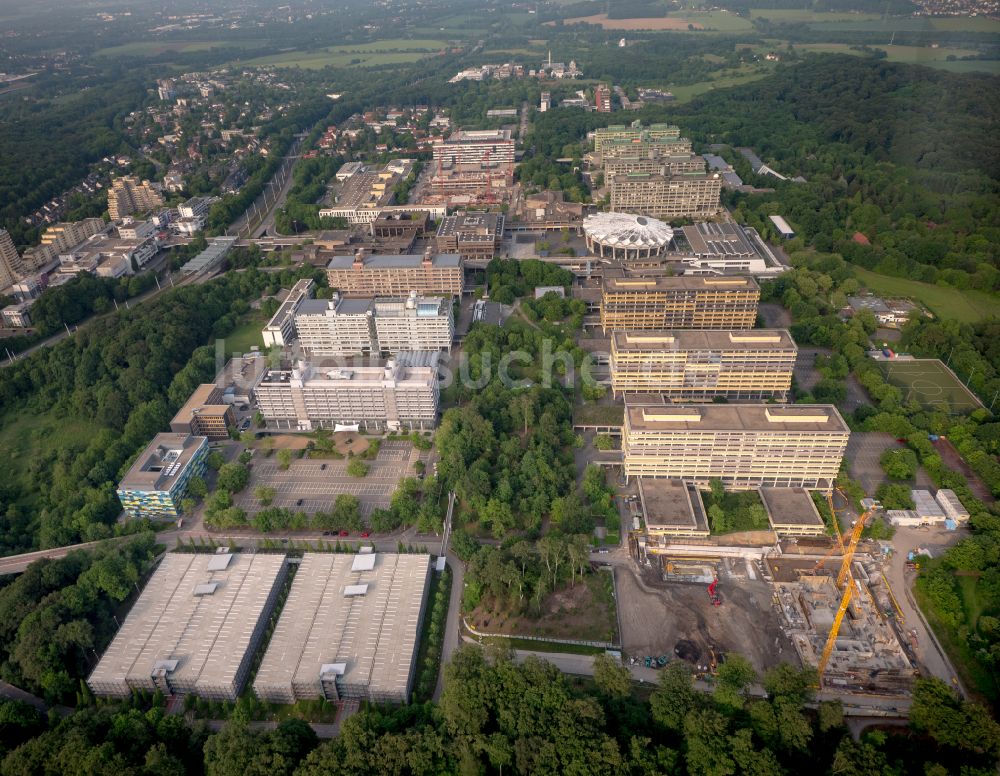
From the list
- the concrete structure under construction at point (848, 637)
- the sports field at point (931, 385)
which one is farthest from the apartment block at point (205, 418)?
the sports field at point (931, 385)

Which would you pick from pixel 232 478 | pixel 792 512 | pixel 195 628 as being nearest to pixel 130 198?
pixel 232 478

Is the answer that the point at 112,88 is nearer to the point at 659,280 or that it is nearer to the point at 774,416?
the point at 659,280

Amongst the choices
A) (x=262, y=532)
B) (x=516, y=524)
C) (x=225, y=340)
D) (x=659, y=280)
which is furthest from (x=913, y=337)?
(x=225, y=340)

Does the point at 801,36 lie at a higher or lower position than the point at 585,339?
higher

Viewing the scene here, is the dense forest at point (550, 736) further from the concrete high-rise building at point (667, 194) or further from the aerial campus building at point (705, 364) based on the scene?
the concrete high-rise building at point (667, 194)

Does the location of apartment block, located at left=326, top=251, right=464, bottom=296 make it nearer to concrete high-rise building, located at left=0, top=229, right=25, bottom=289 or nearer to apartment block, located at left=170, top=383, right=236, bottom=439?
apartment block, located at left=170, top=383, right=236, bottom=439

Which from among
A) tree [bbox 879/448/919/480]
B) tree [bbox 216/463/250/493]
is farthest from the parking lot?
tree [bbox 879/448/919/480]
